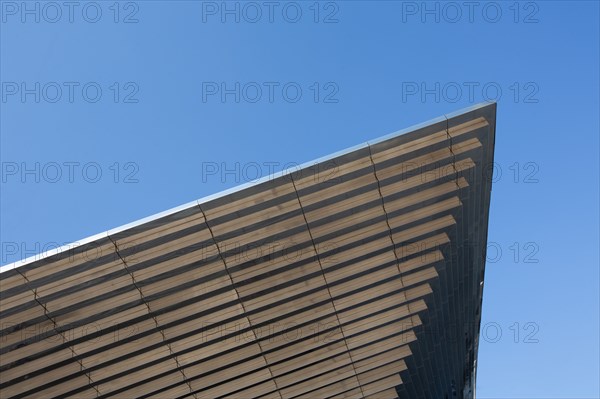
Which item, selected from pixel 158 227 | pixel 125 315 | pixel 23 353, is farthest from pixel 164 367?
pixel 158 227

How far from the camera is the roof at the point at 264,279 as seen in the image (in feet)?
53.8

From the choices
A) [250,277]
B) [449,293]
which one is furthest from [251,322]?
[449,293]

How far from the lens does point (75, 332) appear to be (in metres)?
17.7

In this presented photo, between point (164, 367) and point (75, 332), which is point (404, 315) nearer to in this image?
point (164, 367)

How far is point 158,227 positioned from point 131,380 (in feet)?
20.7

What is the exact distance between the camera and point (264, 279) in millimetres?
18312

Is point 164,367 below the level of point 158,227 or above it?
below

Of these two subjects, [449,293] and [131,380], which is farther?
[449,293]

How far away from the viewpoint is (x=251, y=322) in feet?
63.5

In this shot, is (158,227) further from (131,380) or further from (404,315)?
(404,315)

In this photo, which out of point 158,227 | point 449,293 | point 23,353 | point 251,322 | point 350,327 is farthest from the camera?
point 449,293

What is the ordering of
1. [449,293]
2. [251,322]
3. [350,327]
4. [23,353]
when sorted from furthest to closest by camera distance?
[449,293] → [350,327] → [251,322] → [23,353]

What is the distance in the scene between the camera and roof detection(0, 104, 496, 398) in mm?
16406

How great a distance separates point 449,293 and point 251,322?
27.7 feet
